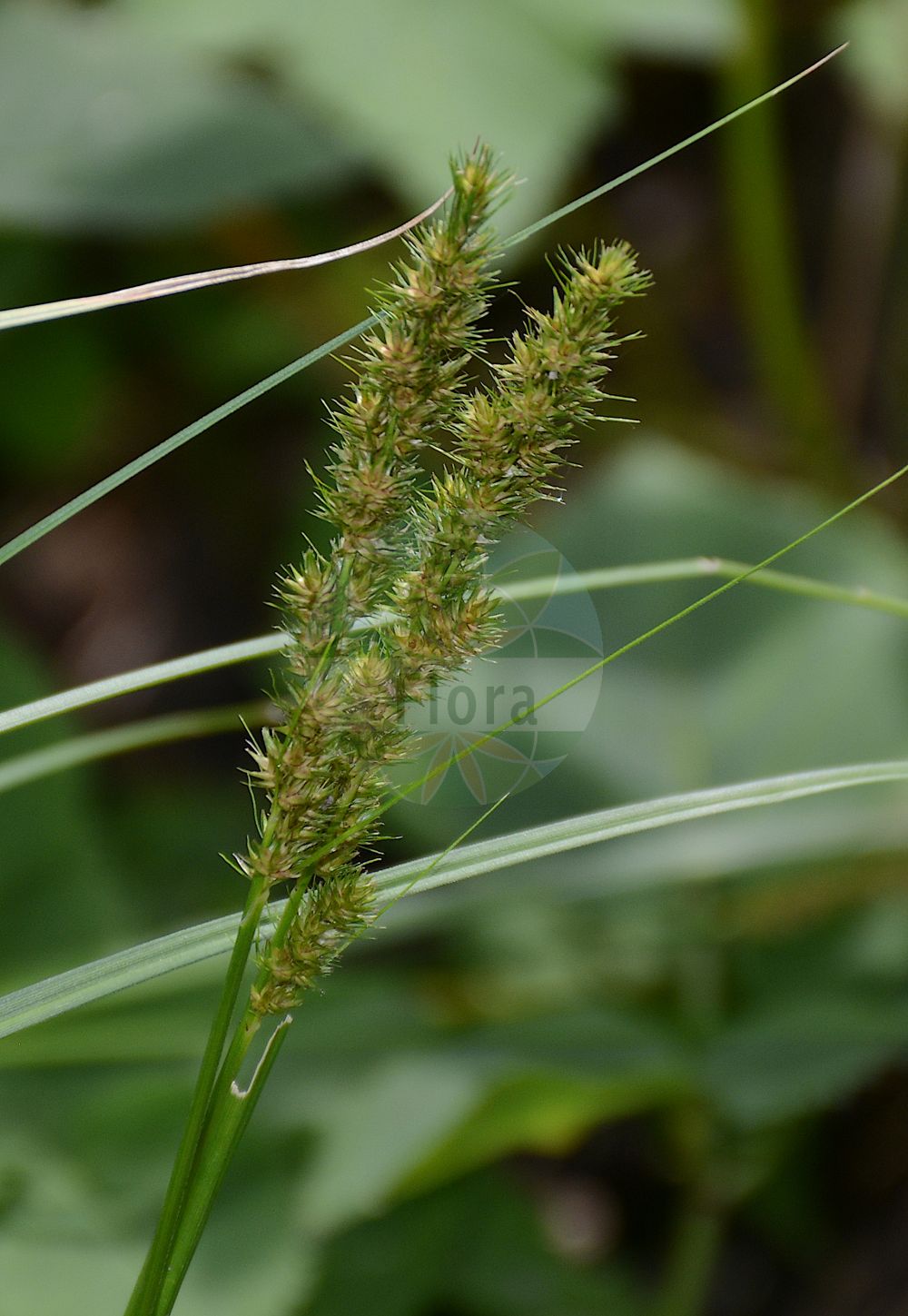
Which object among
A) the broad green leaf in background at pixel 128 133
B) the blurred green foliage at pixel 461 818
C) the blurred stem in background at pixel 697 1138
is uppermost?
the broad green leaf in background at pixel 128 133

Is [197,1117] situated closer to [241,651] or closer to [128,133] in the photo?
[241,651]

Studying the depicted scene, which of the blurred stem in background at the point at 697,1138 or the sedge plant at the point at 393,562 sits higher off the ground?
the sedge plant at the point at 393,562

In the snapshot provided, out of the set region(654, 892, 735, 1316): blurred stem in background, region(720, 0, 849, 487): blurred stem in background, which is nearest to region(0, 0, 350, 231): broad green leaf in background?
region(720, 0, 849, 487): blurred stem in background

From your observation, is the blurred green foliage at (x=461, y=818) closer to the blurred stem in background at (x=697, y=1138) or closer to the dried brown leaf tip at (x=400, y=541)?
the blurred stem in background at (x=697, y=1138)

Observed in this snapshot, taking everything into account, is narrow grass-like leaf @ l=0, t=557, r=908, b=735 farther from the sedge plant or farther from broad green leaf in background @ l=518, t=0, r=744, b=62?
broad green leaf in background @ l=518, t=0, r=744, b=62

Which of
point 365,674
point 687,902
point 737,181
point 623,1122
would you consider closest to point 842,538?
point 687,902

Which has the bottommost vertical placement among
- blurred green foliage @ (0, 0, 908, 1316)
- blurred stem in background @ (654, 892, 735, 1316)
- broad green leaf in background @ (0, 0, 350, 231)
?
blurred stem in background @ (654, 892, 735, 1316)

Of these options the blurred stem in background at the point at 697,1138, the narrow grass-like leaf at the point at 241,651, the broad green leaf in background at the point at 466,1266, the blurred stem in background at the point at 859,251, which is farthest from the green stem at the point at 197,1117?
the blurred stem in background at the point at 859,251
